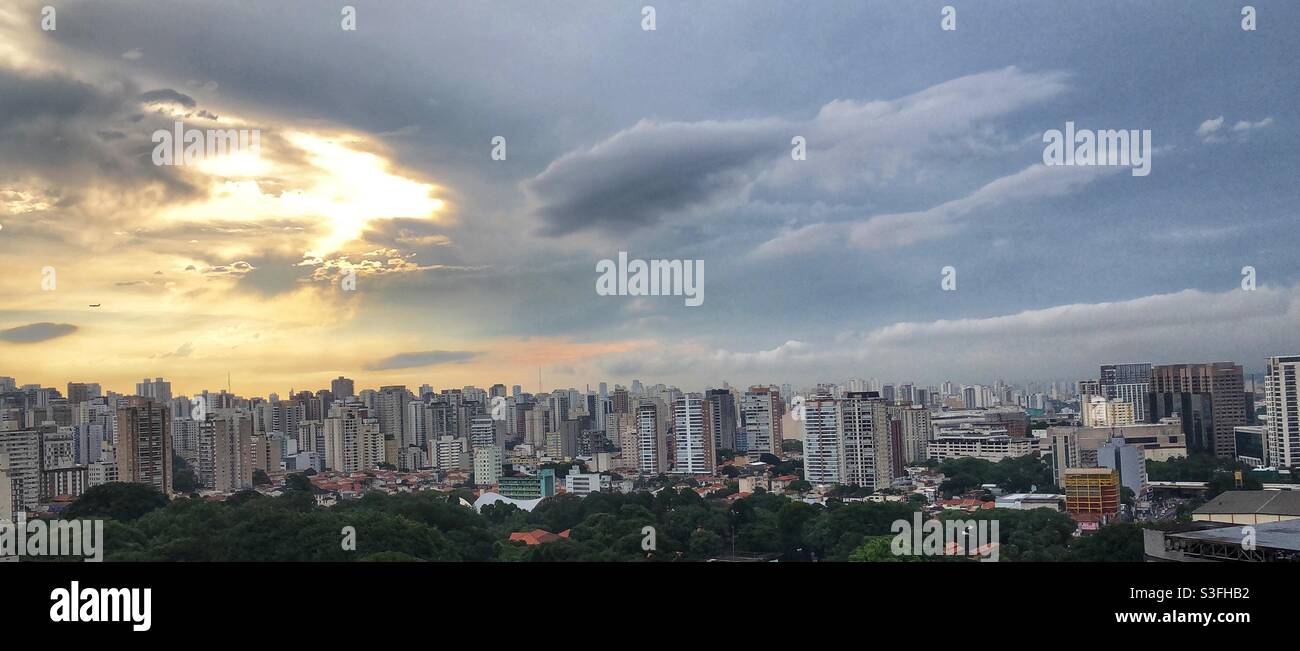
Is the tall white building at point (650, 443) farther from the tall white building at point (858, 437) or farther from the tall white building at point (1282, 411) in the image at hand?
the tall white building at point (1282, 411)

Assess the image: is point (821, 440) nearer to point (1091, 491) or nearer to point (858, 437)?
point (858, 437)

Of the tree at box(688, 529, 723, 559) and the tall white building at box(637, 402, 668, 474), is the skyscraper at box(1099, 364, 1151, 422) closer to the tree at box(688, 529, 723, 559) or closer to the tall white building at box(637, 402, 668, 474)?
the tree at box(688, 529, 723, 559)

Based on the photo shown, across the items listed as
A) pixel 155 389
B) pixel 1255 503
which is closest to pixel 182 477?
pixel 155 389

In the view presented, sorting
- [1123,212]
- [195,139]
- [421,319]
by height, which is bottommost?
[421,319]

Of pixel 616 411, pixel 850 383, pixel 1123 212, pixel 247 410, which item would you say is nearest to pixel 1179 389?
pixel 1123 212
